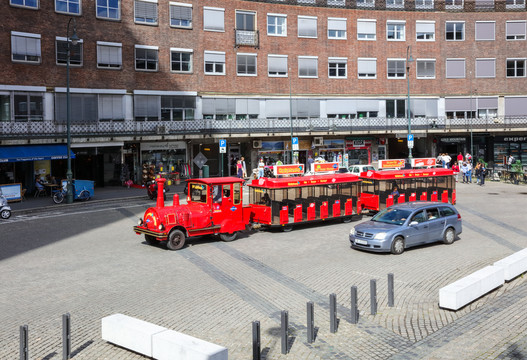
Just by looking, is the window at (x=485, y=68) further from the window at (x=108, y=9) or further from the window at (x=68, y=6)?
the window at (x=68, y=6)

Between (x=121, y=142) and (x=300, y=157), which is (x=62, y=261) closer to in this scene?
(x=121, y=142)

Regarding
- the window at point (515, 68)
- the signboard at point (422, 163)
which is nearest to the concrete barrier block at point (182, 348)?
the signboard at point (422, 163)

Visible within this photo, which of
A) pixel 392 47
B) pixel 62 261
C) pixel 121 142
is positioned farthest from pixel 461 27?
pixel 62 261

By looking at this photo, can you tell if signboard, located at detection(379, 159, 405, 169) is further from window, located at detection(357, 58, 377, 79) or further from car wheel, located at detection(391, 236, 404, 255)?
window, located at detection(357, 58, 377, 79)

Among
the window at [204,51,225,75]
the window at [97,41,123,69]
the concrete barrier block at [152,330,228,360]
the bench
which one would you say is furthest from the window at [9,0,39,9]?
the concrete barrier block at [152,330,228,360]

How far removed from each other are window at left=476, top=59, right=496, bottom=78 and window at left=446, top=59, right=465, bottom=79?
1361 millimetres

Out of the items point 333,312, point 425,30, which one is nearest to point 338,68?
point 425,30

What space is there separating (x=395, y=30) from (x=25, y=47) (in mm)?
30347

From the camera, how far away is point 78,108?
3650cm

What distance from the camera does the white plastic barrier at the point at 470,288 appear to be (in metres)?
11.5

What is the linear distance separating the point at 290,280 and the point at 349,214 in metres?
9.68

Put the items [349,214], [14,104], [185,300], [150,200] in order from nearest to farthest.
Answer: [185,300]
[349,214]
[150,200]
[14,104]

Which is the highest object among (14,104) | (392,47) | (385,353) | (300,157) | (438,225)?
(392,47)

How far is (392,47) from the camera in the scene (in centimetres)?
4766
